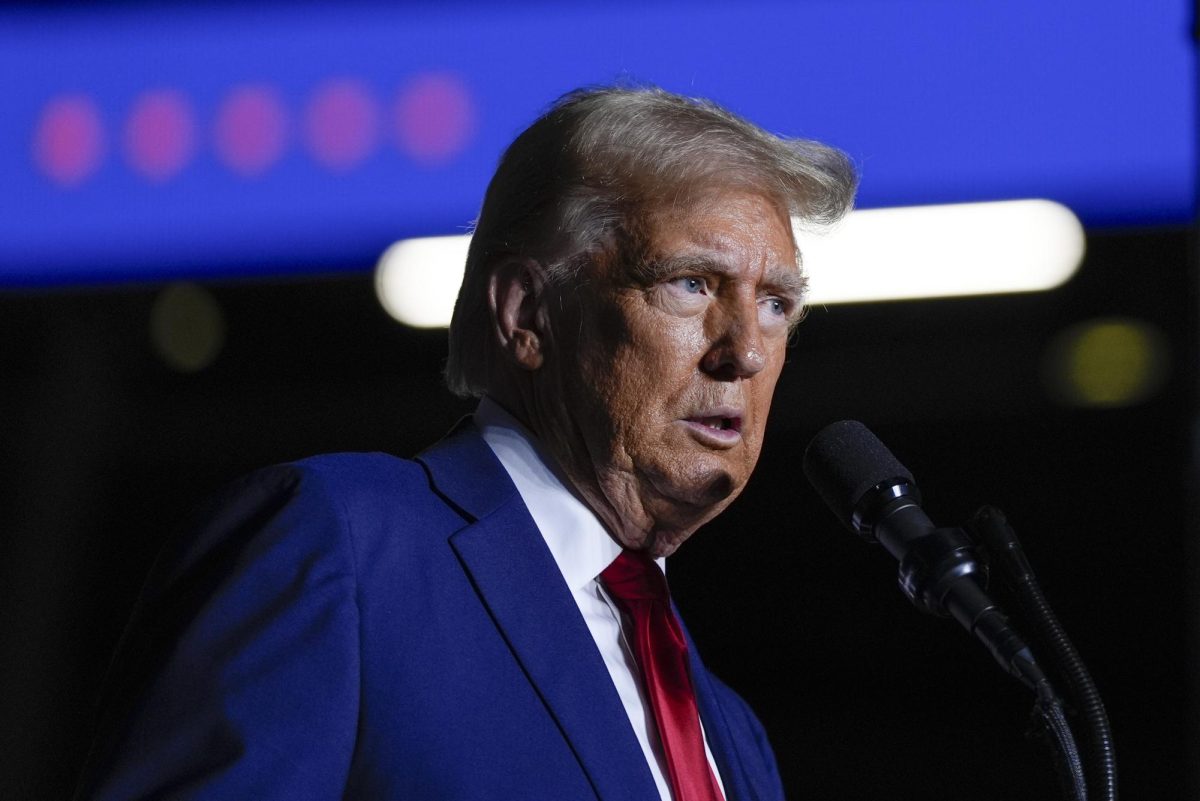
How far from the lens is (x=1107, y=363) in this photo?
384 cm

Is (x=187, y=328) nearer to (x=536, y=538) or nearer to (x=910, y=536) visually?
(x=536, y=538)

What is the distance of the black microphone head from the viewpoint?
134cm

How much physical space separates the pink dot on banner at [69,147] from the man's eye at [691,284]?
1582 mm

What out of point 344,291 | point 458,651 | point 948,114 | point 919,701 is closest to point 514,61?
point 948,114

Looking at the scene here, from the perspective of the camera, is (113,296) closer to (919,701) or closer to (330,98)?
(330,98)

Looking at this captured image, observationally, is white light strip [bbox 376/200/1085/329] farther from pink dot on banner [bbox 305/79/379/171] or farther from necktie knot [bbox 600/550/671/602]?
necktie knot [bbox 600/550/671/602]

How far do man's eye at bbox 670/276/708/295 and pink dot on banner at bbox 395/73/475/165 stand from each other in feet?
3.84

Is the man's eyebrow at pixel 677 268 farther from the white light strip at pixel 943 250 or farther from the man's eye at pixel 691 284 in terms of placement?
the white light strip at pixel 943 250

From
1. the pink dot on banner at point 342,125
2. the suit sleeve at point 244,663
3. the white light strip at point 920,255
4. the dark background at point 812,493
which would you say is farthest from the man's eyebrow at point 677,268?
the dark background at point 812,493

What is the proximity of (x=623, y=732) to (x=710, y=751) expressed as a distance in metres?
0.37

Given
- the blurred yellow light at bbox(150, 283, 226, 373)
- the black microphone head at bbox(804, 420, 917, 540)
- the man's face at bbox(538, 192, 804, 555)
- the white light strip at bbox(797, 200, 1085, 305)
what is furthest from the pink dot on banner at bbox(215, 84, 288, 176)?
the black microphone head at bbox(804, 420, 917, 540)

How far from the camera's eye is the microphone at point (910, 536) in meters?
1.19

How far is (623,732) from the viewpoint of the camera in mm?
1386

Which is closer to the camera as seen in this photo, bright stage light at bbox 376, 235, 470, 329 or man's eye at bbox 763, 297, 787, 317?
man's eye at bbox 763, 297, 787, 317
